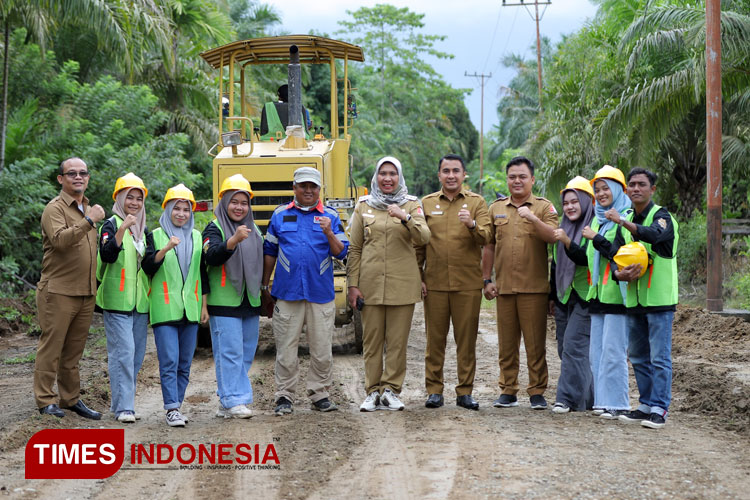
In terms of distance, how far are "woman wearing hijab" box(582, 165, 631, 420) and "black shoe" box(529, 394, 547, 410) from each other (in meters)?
0.50

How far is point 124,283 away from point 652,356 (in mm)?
4106

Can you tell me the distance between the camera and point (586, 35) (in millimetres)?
20969

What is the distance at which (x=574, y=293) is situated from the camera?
731 cm

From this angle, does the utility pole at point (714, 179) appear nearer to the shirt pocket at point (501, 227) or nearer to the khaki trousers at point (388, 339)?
the shirt pocket at point (501, 227)

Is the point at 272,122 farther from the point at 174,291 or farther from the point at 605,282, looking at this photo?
the point at 605,282

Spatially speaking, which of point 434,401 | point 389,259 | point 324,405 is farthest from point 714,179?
point 324,405

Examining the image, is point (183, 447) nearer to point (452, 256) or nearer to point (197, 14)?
point (452, 256)

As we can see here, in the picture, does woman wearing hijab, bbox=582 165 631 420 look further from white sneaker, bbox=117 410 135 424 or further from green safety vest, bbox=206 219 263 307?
white sneaker, bbox=117 410 135 424

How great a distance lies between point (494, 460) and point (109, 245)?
328 cm

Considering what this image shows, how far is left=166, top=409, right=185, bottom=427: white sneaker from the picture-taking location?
6.85 metres

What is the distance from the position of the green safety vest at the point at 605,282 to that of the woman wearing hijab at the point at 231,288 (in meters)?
2.69

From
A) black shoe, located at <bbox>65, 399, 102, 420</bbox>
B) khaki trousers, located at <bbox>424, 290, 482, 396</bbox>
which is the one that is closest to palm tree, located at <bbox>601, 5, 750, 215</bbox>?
khaki trousers, located at <bbox>424, 290, 482, 396</bbox>

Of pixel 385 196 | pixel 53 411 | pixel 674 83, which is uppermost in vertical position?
pixel 674 83

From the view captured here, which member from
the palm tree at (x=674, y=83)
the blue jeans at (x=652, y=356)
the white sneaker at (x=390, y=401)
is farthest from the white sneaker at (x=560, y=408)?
the palm tree at (x=674, y=83)
